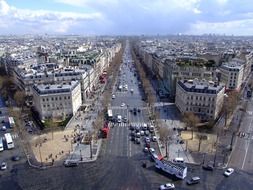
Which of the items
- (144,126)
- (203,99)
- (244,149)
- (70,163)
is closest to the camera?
(70,163)

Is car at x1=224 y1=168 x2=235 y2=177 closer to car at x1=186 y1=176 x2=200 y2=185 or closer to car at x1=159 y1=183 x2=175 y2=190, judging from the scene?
car at x1=186 y1=176 x2=200 y2=185

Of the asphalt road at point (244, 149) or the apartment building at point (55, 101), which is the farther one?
the apartment building at point (55, 101)

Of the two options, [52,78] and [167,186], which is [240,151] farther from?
[52,78]

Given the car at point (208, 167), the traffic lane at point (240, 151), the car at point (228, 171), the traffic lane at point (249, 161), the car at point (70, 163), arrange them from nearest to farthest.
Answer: the car at point (228, 171)
the car at point (208, 167)
the traffic lane at point (249, 161)
the car at point (70, 163)
the traffic lane at point (240, 151)

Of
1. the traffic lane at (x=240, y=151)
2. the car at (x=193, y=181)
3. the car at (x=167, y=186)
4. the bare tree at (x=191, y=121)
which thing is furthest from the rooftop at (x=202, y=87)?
the car at (x=167, y=186)

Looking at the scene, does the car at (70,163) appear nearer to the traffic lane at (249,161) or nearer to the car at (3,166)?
the car at (3,166)

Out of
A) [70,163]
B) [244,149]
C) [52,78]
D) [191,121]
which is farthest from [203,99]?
[52,78]

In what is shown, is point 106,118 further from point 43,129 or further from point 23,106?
point 23,106
